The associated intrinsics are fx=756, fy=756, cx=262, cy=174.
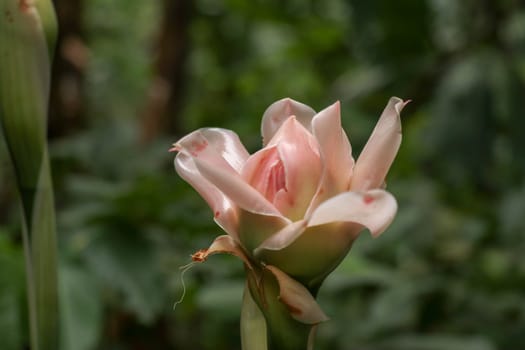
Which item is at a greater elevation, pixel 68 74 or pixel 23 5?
pixel 23 5

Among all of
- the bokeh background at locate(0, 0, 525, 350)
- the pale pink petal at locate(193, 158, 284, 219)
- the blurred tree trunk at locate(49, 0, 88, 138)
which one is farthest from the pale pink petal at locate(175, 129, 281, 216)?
the blurred tree trunk at locate(49, 0, 88, 138)

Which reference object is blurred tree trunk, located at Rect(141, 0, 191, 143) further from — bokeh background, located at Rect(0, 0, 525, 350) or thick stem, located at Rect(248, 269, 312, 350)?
thick stem, located at Rect(248, 269, 312, 350)

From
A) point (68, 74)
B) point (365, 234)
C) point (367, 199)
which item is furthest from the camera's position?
point (68, 74)

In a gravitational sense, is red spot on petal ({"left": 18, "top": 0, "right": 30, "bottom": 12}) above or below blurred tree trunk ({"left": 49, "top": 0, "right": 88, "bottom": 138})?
above

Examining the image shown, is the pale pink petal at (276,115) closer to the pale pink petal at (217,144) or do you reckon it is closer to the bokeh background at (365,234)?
the pale pink petal at (217,144)

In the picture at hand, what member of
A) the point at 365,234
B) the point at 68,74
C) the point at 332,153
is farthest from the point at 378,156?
the point at 68,74

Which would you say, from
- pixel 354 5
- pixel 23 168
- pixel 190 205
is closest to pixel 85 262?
pixel 190 205

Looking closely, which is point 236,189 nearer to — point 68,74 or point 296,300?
point 296,300
